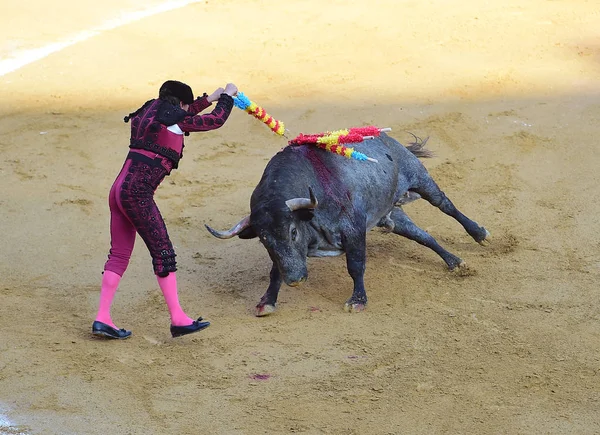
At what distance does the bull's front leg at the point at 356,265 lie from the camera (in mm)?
7047

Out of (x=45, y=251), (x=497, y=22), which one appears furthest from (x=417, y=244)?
(x=497, y=22)

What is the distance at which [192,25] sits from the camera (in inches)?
513

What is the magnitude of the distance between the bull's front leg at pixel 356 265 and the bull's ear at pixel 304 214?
0.41 m

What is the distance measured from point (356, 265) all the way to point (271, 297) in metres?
0.65

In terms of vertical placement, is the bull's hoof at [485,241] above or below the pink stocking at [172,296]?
below

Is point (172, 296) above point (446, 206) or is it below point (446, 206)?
above

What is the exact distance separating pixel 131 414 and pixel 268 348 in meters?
1.20

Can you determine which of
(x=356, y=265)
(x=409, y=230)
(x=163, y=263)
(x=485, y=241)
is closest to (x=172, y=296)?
(x=163, y=263)

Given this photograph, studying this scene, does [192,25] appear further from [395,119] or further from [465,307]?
[465,307]

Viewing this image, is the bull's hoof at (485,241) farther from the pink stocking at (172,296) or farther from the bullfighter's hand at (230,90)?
the pink stocking at (172,296)

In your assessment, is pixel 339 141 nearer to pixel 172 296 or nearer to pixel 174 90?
pixel 174 90

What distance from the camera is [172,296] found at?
6.44 meters

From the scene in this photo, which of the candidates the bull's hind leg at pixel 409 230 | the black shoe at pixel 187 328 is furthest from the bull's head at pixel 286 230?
the bull's hind leg at pixel 409 230

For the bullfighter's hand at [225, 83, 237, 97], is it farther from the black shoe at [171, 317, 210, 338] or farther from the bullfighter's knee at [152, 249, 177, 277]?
the black shoe at [171, 317, 210, 338]
